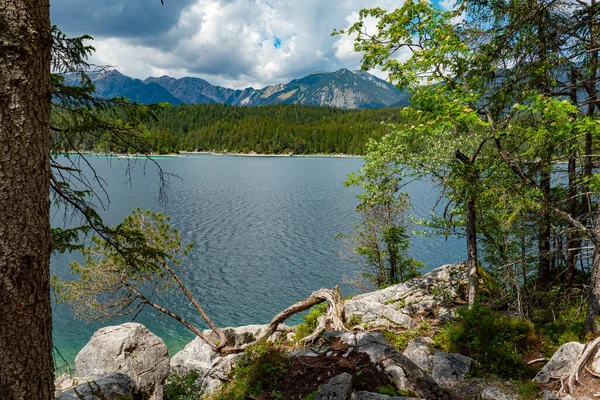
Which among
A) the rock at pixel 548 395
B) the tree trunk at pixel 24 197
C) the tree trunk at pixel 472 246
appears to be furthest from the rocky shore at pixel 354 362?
the tree trunk at pixel 24 197

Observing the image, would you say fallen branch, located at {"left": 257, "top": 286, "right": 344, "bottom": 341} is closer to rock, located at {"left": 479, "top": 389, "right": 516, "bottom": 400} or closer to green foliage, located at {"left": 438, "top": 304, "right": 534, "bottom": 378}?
green foliage, located at {"left": 438, "top": 304, "right": 534, "bottom": 378}

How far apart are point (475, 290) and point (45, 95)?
11.6 m

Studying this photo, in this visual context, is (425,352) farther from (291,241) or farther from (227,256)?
(291,241)

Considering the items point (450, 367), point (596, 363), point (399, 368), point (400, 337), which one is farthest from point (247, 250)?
point (596, 363)

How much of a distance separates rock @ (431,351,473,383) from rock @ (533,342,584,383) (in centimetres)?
119

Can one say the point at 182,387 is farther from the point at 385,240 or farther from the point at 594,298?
the point at 385,240

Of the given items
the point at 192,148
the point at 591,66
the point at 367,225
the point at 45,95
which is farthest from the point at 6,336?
the point at 192,148


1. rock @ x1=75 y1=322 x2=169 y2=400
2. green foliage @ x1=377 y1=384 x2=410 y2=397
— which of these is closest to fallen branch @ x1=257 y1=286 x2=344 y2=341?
rock @ x1=75 y1=322 x2=169 y2=400

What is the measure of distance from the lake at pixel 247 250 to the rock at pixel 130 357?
190 inches

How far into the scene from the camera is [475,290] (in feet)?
35.0

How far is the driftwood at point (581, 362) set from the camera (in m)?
5.32

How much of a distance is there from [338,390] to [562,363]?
4106 millimetres

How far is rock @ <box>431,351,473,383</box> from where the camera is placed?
658 cm

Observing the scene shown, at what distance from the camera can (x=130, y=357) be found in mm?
9023
